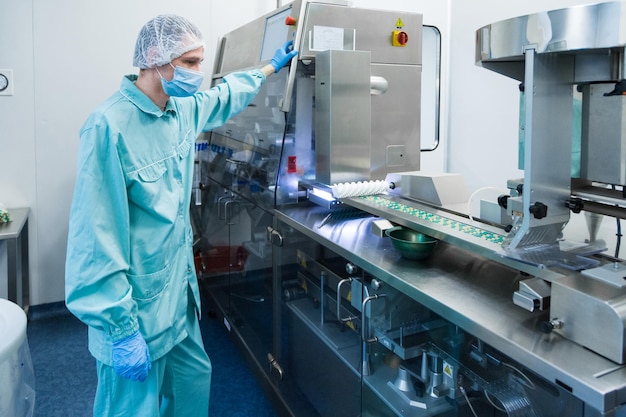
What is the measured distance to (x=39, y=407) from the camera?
2291 mm

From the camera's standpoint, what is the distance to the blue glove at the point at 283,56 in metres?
2.18

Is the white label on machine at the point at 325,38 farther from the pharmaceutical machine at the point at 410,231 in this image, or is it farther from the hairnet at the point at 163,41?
the hairnet at the point at 163,41

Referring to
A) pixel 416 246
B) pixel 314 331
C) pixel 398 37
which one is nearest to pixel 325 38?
pixel 398 37

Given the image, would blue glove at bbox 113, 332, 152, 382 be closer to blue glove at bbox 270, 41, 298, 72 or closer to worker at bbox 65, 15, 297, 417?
worker at bbox 65, 15, 297, 417

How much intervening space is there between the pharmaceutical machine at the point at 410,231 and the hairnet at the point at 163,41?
592 mm

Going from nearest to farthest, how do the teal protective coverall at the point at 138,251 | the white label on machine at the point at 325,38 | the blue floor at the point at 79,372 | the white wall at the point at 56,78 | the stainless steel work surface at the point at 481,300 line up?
the stainless steel work surface at the point at 481,300
the teal protective coverall at the point at 138,251
the white label on machine at the point at 325,38
the blue floor at the point at 79,372
the white wall at the point at 56,78

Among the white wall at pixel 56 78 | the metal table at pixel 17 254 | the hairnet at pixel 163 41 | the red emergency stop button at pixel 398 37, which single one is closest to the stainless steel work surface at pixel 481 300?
the hairnet at pixel 163 41

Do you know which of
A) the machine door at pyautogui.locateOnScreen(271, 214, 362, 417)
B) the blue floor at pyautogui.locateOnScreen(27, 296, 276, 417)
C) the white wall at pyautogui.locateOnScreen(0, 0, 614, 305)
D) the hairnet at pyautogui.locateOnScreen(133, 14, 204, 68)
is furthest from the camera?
the white wall at pyautogui.locateOnScreen(0, 0, 614, 305)

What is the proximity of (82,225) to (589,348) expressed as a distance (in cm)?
134

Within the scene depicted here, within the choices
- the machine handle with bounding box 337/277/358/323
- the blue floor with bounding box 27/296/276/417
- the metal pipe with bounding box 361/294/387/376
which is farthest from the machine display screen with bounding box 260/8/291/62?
the blue floor with bounding box 27/296/276/417

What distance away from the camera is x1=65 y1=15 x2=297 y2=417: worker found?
4.78 ft

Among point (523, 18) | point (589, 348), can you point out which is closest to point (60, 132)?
point (523, 18)

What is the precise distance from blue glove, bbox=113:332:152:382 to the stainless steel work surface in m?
0.69

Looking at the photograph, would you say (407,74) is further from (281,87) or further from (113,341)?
(113,341)
